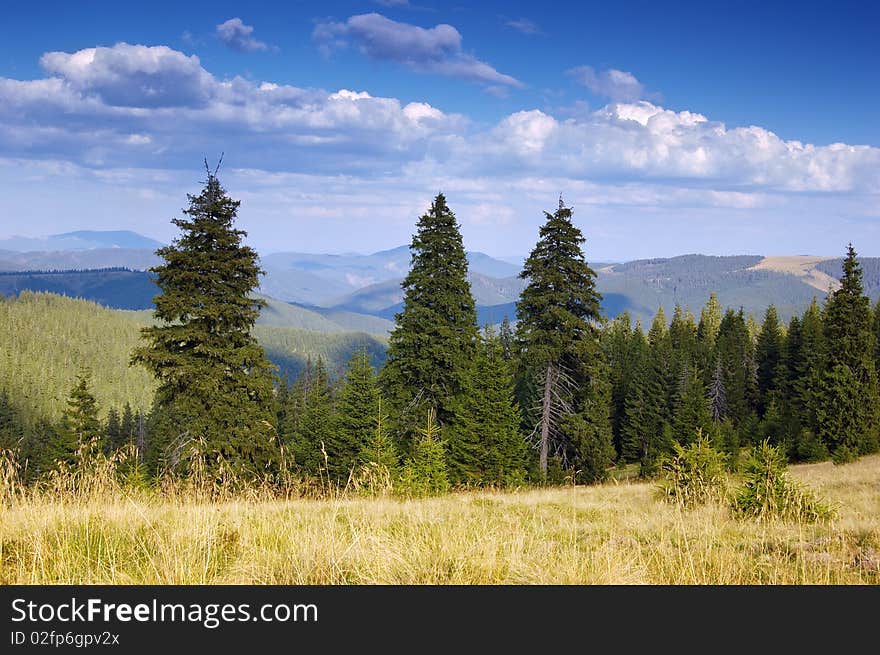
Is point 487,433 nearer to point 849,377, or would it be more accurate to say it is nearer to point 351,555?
point 849,377

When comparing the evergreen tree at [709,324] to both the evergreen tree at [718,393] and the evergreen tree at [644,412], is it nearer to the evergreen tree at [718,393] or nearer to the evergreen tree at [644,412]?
the evergreen tree at [718,393]

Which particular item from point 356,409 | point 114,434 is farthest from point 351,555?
point 114,434

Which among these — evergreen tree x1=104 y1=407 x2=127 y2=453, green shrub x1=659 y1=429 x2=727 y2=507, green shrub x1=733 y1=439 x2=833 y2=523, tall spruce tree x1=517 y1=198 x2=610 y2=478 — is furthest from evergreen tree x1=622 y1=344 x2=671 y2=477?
evergreen tree x1=104 y1=407 x2=127 y2=453

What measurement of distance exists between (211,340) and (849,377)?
120ft

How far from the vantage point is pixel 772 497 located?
882 centimetres

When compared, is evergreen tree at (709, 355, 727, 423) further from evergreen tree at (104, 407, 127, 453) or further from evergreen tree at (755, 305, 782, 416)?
evergreen tree at (104, 407, 127, 453)

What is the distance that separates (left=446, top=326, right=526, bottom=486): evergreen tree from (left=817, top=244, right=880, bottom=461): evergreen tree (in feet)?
67.6

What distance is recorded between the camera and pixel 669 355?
63.4 m

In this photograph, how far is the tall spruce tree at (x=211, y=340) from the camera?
19938 mm

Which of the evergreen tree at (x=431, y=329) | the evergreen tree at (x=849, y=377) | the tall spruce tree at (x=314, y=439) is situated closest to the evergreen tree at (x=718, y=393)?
the evergreen tree at (x=849, y=377)
